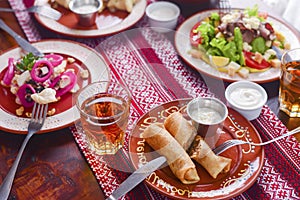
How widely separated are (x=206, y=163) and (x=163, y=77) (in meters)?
0.57

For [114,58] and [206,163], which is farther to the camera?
[114,58]

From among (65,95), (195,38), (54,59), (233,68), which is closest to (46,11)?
(54,59)

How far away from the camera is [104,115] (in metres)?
1.54

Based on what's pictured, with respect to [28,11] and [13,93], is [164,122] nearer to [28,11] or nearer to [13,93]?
[13,93]

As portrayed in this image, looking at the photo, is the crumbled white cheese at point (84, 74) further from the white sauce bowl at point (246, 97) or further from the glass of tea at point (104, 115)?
the white sauce bowl at point (246, 97)

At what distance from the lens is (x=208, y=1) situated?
2254 mm

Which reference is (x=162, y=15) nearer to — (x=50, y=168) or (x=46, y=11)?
(x=46, y=11)

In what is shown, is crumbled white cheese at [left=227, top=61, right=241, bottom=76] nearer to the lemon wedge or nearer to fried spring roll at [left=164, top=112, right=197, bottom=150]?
the lemon wedge

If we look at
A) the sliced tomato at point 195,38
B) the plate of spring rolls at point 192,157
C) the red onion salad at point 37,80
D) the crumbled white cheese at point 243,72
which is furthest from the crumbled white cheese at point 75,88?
the crumbled white cheese at point 243,72

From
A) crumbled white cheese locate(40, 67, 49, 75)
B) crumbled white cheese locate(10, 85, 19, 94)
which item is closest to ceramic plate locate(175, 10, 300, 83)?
crumbled white cheese locate(40, 67, 49, 75)

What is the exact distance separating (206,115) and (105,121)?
1.19 feet

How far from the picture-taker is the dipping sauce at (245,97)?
1646 millimetres

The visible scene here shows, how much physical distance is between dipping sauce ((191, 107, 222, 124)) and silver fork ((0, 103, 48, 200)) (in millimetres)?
572

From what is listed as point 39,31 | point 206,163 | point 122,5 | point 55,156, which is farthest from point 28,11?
point 206,163
